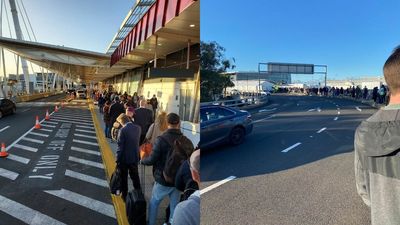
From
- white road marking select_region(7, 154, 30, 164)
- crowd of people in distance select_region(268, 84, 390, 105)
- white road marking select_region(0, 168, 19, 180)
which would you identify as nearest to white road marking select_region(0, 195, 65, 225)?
white road marking select_region(0, 168, 19, 180)

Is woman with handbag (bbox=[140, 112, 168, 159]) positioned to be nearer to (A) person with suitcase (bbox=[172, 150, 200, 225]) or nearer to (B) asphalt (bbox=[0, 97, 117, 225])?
(A) person with suitcase (bbox=[172, 150, 200, 225])

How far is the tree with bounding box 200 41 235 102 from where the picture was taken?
100cm

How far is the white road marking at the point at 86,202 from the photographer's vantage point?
5020 mm

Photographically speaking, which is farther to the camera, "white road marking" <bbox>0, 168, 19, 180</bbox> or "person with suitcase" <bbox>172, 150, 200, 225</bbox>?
"white road marking" <bbox>0, 168, 19, 180</bbox>

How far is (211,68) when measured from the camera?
101cm

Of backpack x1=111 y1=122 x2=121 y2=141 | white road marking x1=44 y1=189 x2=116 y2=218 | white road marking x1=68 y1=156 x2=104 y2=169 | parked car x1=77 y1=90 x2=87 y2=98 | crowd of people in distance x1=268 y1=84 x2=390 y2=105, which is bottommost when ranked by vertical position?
white road marking x1=44 y1=189 x2=116 y2=218

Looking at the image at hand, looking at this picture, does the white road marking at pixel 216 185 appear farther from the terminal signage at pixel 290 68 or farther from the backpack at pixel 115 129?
the backpack at pixel 115 129

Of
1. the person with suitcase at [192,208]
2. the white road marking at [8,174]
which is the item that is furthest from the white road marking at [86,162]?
the person with suitcase at [192,208]

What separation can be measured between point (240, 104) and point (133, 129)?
3773 mm

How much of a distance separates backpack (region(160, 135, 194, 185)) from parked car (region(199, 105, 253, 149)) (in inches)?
14.9

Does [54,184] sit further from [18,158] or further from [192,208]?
[192,208]

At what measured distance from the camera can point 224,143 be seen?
1.05 m

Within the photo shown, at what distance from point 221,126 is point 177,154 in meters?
0.77

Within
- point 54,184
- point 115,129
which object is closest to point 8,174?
point 54,184
